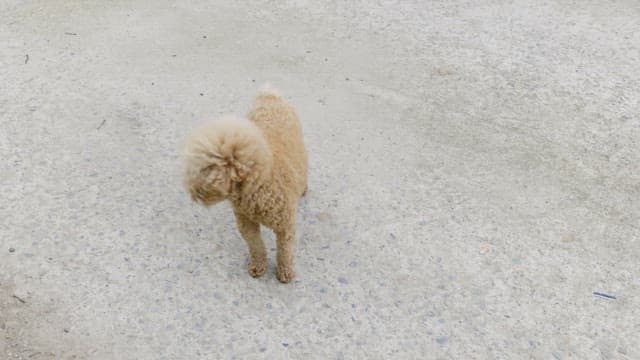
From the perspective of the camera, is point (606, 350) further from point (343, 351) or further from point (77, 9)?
point (77, 9)

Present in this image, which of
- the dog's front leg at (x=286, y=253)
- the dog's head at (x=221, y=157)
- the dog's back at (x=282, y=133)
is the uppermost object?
the dog's head at (x=221, y=157)

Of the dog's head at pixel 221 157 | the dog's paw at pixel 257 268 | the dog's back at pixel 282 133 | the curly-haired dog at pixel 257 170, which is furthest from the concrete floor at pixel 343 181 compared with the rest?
the dog's head at pixel 221 157

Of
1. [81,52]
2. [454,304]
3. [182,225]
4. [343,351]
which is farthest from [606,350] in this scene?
[81,52]

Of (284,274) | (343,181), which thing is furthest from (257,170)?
(343,181)

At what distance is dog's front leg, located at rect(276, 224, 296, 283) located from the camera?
2.69m

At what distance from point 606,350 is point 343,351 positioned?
4.23 ft

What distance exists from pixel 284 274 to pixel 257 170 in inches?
31.0

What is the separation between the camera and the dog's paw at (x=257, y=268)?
2861mm

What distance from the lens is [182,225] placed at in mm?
3186

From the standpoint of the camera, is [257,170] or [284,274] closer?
[257,170]

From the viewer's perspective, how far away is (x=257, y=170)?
227 centimetres

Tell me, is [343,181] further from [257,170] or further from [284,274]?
[257,170]

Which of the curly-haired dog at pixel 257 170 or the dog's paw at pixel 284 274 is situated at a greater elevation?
the curly-haired dog at pixel 257 170

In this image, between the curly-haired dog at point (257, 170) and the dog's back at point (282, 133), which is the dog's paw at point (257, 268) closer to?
the curly-haired dog at point (257, 170)
